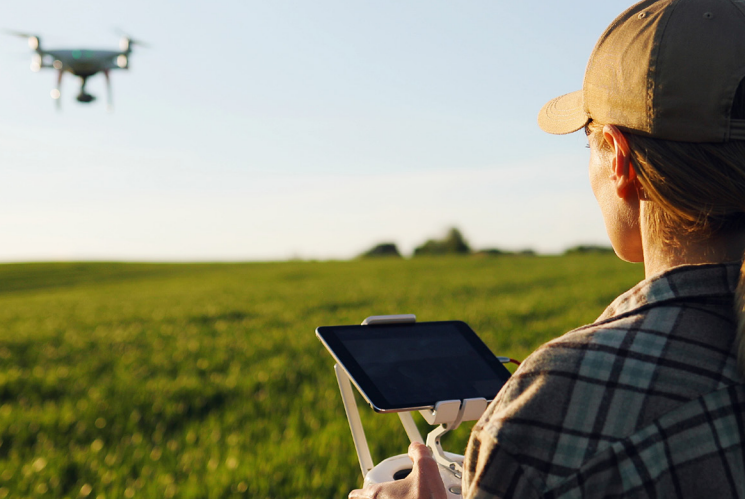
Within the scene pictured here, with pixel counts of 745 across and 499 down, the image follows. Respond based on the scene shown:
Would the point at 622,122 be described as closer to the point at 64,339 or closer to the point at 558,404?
the point at 558,404

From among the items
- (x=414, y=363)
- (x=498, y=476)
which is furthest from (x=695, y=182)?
(x=414, y=363)

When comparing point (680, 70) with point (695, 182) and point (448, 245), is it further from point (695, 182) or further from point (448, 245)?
point (448, 245)

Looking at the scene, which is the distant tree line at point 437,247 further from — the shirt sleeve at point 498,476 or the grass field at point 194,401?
the shirt sleeve at point 498,476

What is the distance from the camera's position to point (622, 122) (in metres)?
1.29

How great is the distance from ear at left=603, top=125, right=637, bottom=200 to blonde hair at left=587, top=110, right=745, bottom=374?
0.02m

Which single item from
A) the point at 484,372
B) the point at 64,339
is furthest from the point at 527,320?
the point at 484,372

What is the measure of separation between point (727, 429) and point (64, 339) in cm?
1089

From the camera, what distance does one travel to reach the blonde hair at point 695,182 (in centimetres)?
119

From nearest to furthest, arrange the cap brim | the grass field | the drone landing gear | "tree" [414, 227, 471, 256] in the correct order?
the cap brim → the grass field → the drone landing gear → "tree" [414, 227, 471, 256]

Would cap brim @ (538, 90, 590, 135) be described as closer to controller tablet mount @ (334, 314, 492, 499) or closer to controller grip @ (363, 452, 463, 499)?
controller tablet mount @ (334, 314, 492, 499)

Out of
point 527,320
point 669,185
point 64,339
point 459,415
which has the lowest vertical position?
point 64,339

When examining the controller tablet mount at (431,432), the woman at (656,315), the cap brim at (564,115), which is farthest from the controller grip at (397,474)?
the cap brim at (564,115)

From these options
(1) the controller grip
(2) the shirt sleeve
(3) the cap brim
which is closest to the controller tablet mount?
(1) the controller grip

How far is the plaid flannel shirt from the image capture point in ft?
3.43
